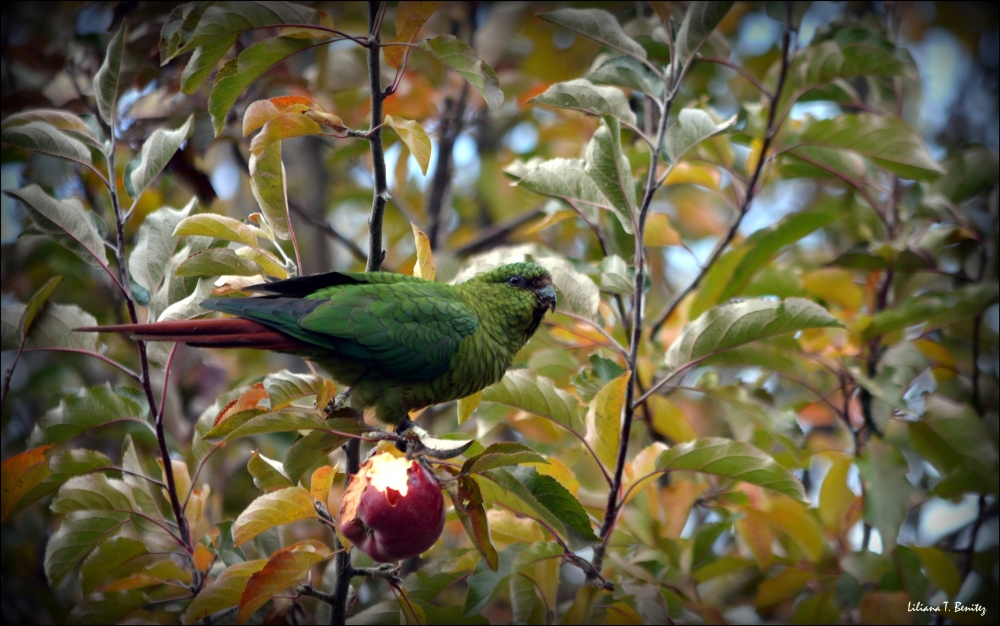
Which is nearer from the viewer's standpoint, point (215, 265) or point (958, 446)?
point (215, 265)

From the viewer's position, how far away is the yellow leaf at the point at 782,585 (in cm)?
359

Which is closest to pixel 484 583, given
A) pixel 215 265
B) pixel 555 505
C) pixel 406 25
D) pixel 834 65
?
pixel 555 505

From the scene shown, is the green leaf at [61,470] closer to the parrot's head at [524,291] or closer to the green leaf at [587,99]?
the parrot's head at [524,291]

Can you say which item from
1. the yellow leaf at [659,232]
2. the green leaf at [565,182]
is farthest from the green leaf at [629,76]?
the yellow leaf at [659,232]

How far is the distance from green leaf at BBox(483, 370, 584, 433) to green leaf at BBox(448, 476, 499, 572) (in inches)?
25.2

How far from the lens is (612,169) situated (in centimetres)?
263

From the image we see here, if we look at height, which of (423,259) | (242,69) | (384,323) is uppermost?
(242,69)

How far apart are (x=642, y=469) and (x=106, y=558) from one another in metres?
2.08

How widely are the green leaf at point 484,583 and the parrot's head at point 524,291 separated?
96cm

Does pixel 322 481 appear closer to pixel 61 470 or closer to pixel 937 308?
pixel 61 470

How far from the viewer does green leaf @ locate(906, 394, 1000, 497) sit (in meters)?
3.40

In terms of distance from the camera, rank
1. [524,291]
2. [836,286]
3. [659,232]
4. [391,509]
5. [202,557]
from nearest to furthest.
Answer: [391,509], [202,557], [524,291], [659,232], [836,286]

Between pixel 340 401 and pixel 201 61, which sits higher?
pixel 201 61

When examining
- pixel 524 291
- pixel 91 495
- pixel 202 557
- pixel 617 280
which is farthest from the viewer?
pixel 524 291
